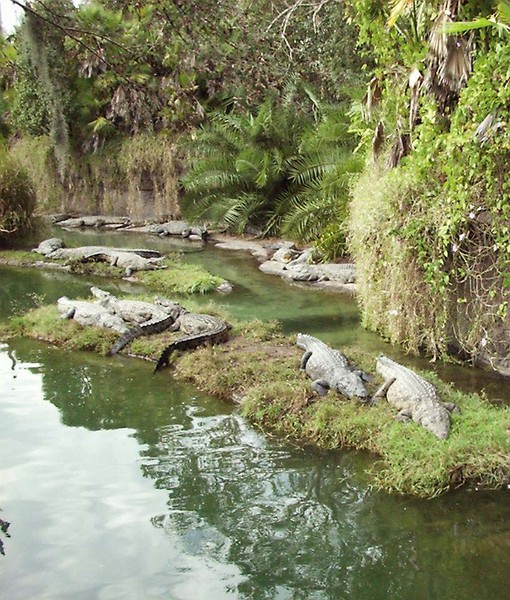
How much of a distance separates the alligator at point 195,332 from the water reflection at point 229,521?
1.14 metres

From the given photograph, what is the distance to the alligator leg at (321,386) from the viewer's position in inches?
220

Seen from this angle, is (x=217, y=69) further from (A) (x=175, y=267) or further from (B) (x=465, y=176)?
(A) (x=175, y=267)

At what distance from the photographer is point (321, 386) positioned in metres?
5.65

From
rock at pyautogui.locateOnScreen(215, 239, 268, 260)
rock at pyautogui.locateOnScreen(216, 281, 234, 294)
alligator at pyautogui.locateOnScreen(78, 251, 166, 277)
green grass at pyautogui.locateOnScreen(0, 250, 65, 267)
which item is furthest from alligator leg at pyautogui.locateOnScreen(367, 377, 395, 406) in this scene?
green grass at pyautogui.locateOnScreen(0, 250, 65, 267)

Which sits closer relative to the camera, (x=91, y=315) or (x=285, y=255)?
(x=91, y=315)

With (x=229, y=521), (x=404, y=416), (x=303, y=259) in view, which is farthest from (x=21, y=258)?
(x=229, y=521)

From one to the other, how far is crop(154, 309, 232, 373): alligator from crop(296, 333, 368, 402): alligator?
43.3 inches

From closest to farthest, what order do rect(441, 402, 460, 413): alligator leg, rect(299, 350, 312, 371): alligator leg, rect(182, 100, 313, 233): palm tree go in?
rect(441, 402, 460, 413): alligator leg
rect(299, 350, 312, 371): alligator leg
rect(182, 100, 313, 233): palm tree

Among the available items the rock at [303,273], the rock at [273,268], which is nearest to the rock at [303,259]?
the rock at [273,268]

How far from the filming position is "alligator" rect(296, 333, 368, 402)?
216 inches

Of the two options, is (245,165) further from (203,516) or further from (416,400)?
(203,516)

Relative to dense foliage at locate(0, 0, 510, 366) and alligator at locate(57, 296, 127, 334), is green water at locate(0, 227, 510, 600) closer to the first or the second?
dense foliage at locate(0, 0, 510, 366)

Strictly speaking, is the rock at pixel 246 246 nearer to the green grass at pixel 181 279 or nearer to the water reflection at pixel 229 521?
the green grass at pixel 181 279

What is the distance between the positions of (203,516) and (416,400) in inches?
70.9
